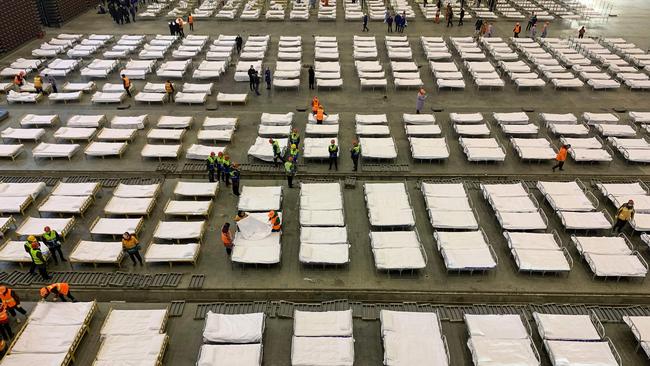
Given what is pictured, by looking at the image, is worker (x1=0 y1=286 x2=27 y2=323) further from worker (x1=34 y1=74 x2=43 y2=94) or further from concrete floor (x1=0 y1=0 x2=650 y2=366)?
worker (x1=34 y1=74 x2=43 y2=94)

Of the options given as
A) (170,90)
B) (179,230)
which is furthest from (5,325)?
(170,90)

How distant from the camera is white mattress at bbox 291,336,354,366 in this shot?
1124 centimetres

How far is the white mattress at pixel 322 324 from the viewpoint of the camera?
1196 centimetres

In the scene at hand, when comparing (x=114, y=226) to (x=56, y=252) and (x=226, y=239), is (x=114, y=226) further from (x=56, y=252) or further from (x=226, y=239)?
(x=226, y=239)

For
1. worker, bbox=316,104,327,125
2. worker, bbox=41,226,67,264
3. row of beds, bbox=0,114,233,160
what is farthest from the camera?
worker, bbox=316,104,327,125

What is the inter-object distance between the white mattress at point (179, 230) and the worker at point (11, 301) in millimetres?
4076

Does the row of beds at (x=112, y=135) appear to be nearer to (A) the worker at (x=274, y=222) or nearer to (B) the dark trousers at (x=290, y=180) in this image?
(B) the dark trousers at (x=290, y=180)

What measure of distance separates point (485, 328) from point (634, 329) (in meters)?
3.86

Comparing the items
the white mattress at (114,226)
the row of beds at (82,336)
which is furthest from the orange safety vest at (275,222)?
the white mattress at (114,226)

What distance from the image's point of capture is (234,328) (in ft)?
39.8

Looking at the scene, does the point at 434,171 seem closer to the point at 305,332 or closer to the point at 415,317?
the point at 415,317

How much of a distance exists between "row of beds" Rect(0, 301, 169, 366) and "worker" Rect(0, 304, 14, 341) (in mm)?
412

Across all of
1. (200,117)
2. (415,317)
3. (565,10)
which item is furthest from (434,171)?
(565,10)

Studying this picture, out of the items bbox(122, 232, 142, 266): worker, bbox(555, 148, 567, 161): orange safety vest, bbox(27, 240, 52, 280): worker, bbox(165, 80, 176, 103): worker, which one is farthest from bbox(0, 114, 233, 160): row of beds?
bbox(555, 148, 567, 161): orange safety vest
